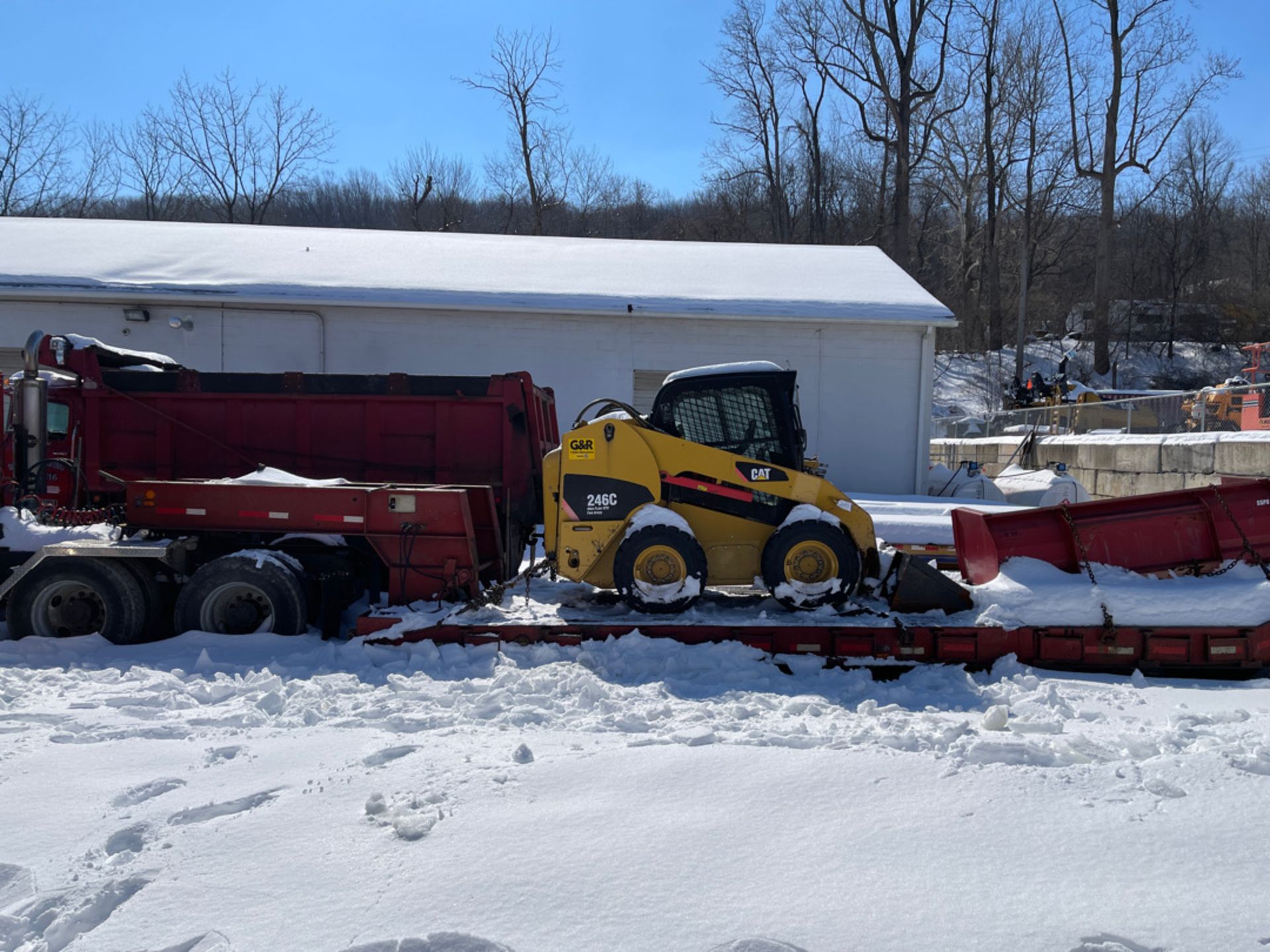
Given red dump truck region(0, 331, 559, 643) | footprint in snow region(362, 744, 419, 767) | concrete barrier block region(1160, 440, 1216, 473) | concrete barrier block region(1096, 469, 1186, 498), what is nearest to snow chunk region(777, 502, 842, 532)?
red dump truck region(0, 331, 559, 643)

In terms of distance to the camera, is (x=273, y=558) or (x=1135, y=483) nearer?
(x=273, y=558)

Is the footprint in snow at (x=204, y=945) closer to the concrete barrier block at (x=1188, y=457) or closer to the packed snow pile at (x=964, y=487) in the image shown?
the packed snow pile at (x=964, y=487)

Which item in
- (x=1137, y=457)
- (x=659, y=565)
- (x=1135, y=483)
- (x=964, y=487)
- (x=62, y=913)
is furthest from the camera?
(x=1135, y=483)

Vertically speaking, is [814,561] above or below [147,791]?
above

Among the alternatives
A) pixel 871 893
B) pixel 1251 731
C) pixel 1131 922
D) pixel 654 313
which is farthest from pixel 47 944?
pixel 654 313

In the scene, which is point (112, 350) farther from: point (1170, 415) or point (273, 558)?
point (1170, 415)

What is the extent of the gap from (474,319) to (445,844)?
12.7 metres

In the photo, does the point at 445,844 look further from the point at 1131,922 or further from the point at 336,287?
the point at 336,287

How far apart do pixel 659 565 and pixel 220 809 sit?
12.3 ft

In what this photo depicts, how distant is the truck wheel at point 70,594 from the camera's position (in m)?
6.87

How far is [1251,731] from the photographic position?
470cm

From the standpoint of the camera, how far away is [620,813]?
146 inches

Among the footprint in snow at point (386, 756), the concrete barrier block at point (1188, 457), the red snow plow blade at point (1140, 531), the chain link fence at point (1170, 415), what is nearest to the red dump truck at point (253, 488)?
the footprint in snow at point (386, 756)

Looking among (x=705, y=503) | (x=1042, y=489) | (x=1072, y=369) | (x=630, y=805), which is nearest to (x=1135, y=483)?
(x=1042, y=489)
